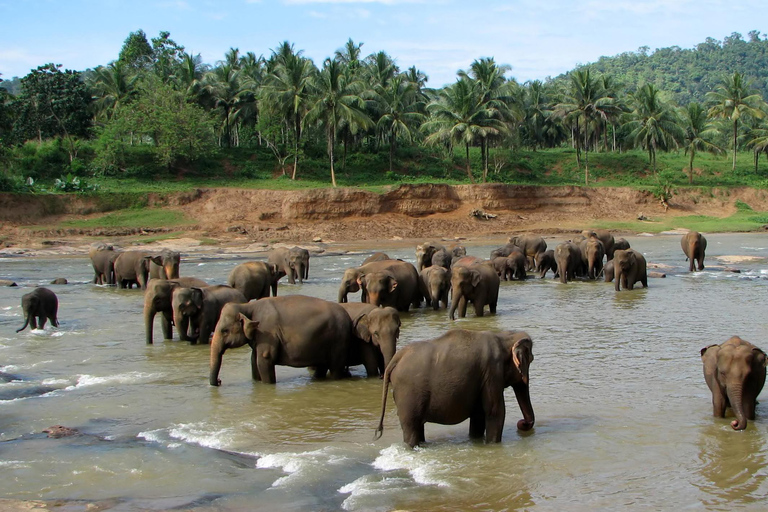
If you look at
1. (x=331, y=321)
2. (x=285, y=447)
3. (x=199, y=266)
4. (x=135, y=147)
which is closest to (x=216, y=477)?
(x=285, y=447)

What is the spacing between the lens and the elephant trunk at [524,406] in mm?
7855

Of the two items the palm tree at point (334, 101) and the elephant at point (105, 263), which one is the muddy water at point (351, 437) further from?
the palm tree at point (334, 101)

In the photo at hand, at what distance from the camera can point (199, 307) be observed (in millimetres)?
13203

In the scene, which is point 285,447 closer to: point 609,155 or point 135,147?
point 135,147

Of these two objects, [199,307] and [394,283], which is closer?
[199,307]

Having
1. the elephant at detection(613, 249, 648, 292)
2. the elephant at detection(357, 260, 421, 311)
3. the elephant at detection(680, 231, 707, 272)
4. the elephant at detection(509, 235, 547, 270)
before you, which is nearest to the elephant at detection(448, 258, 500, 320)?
the elephant at detection(357, 260, 421, 311)

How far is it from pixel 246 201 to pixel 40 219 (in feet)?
36.4

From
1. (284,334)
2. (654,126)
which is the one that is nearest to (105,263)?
(284,334)

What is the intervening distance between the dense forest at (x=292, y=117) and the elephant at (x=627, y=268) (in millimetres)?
31765

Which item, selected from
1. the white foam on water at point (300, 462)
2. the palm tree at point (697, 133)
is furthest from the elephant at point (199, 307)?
the palm tree at point (697, 133)

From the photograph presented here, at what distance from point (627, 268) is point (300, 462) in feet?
48.4

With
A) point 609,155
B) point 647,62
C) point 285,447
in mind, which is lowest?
point 285,447

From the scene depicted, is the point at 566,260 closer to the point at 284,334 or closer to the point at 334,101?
the point at 284,334

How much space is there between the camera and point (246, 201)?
47.0 meters
